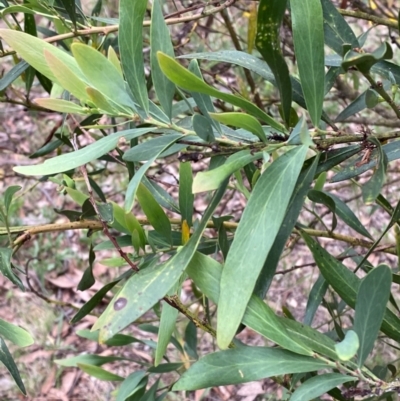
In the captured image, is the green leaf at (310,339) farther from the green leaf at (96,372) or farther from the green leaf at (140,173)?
the green leaf at (96,372)

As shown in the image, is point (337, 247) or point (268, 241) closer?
point (268, 241)

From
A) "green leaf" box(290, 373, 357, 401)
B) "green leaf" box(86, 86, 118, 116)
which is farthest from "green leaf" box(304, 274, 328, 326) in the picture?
"green leaf" box(86, 86, 118, 116)

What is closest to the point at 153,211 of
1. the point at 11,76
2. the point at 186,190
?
the point at 186,190

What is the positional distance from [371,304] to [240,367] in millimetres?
148

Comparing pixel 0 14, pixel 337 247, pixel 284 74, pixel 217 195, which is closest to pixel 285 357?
pixel 217 195

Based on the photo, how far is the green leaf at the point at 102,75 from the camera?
45 cm

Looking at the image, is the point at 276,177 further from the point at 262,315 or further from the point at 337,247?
the point at 337,247

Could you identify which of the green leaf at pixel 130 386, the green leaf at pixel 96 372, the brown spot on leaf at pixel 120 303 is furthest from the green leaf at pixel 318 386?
the green leaf at pixel 96 372

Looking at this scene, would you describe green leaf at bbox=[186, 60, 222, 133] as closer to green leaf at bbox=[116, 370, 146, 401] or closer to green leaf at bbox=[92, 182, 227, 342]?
green leaf at bbox=[92, 182, 227, 342]

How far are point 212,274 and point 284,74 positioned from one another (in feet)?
0.70

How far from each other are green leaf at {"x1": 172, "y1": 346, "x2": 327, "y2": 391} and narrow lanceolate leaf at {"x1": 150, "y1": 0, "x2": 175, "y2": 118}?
0.27m

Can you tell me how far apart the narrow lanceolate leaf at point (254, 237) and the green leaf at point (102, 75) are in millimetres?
170

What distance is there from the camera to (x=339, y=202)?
2.69ft

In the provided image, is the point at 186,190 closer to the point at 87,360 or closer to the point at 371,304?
the point at 371,304
